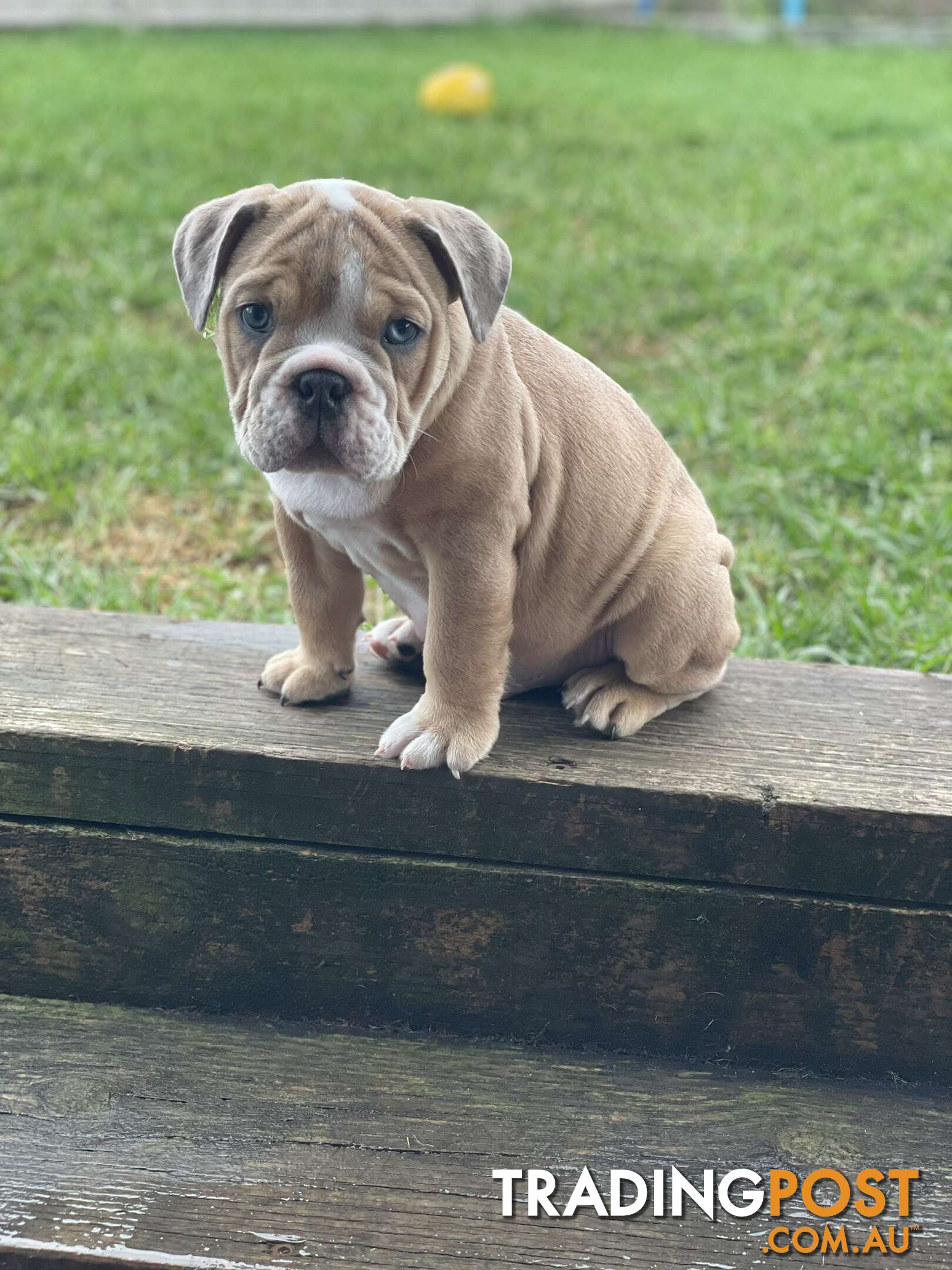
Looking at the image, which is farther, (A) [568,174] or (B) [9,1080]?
(A) [568,174]

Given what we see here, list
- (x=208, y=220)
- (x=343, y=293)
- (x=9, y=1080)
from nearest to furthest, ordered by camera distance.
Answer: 1. (x=343, y=293)
2. (x=208, y=220)
3. (x=9, y=1080)

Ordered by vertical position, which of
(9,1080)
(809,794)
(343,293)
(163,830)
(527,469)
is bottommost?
(9,1080)

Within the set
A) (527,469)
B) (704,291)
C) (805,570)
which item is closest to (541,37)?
(704,291)

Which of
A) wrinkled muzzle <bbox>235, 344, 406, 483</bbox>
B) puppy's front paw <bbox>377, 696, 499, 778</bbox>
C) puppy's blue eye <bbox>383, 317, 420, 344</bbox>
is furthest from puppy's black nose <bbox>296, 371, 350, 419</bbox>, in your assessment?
puppy's front paw <bbox>377, 696, 499, 778</bbox>

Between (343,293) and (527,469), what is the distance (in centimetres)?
52

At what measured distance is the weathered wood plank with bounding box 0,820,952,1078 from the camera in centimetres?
236

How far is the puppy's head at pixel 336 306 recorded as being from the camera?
2.04 m

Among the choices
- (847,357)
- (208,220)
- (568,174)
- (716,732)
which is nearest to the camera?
(208,220)

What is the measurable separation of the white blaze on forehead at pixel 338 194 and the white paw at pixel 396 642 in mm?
988

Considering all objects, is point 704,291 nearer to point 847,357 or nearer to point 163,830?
point 847,357

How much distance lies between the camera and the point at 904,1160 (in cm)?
224

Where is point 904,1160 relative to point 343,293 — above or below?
below

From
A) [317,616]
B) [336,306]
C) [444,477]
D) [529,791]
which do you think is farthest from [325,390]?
[529,791]

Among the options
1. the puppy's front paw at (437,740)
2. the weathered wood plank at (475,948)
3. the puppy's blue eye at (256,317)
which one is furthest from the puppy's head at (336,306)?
the weathered wood plank at (475,948)
